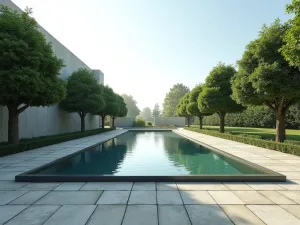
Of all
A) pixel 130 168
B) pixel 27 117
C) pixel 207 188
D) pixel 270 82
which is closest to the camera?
pixel 207 188

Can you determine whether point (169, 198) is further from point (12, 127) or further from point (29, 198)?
point (12, 127)

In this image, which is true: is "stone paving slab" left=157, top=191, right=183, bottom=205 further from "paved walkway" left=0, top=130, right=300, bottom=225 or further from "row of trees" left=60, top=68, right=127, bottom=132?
"row of trees" left=60, top=68, right=127, bottom=132

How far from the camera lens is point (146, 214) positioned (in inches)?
156

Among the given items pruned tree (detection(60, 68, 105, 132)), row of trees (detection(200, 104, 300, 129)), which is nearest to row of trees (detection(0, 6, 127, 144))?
pruned tree (detection(60, 68, 105, 132))

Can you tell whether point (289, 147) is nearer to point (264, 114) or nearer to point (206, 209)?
point (206, 209)

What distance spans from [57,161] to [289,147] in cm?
1045

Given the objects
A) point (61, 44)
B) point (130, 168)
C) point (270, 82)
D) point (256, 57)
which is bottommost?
point (130, 168)

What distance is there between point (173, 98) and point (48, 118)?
211 ft

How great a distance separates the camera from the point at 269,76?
1181 cm

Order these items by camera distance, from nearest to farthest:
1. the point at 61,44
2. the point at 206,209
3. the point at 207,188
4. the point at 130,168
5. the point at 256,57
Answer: the point at 206,209 < the point at 207,188 < the point at 130,168 < the point at 256,57 < the point at 61,44

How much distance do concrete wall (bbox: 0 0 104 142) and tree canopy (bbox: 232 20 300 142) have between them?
531 inches

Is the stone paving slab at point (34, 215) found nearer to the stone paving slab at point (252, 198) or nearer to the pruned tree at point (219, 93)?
the stone paving slab at point (252, 198)

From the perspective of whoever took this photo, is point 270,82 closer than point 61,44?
Yes

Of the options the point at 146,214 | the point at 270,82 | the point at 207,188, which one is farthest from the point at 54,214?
the point at 270,82
